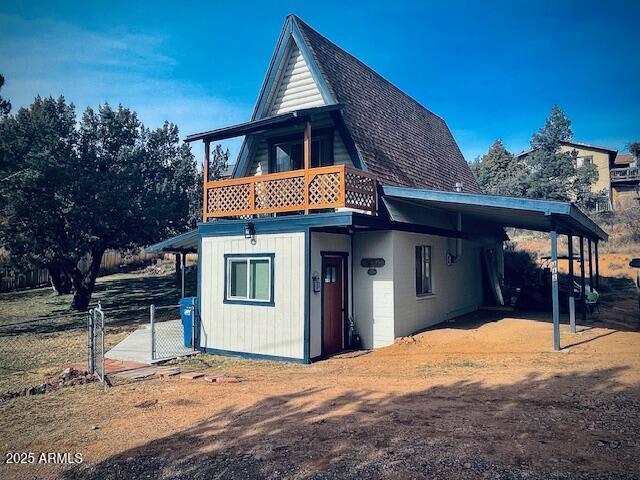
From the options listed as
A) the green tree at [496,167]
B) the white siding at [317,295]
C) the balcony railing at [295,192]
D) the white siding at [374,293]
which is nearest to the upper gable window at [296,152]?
the balcony railing at [295,192]

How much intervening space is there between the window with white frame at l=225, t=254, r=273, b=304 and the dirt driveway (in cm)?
194

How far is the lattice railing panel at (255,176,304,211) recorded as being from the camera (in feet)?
36.6

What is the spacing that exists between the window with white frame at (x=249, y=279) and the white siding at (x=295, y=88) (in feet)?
16.9

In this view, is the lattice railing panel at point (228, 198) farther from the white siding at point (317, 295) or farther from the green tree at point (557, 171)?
the green tree at point (557, 171)

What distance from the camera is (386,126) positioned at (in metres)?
15.8

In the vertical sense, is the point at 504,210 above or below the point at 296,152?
below

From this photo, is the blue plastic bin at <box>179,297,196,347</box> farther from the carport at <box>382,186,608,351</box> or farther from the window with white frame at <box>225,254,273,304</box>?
the carport at <box>382,186,608,351</box>

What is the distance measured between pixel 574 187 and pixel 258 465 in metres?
42.7

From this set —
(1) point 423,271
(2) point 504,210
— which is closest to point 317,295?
(1) point 423,271

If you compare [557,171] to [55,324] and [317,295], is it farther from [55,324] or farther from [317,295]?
[55,324]

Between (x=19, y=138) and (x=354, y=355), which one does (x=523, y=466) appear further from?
(x=19, y=138)

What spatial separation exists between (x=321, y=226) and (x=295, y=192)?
1.21m

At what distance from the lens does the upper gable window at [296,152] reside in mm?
13320

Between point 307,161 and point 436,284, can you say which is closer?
point 307,161
